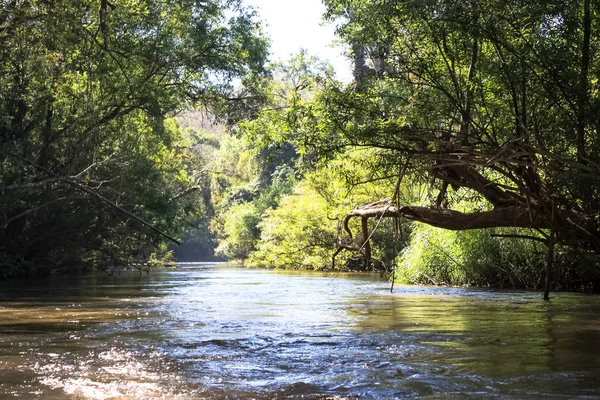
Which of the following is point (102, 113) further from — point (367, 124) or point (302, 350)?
point (302, 350)

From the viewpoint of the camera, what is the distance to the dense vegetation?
10.5m

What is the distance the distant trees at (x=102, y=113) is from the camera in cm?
1840

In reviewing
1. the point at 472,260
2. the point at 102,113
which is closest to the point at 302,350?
the point at 472,260

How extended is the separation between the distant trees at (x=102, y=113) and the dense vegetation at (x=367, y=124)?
73 millimetres

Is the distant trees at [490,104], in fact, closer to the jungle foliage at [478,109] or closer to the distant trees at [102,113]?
the jungle foliage at [478,109]

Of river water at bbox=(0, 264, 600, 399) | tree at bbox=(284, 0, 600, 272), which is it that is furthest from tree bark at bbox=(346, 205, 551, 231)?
river water at bbox=(0, 264, 600, 399)

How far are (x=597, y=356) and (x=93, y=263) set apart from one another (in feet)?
72.6

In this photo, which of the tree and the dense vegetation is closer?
the tree

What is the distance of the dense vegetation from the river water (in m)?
2.18

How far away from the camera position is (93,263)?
25.7 m

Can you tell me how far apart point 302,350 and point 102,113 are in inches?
679

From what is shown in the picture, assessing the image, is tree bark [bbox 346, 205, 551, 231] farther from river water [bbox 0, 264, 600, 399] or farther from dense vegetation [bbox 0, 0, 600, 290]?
river water [bbox 0, 264, 600, 399]

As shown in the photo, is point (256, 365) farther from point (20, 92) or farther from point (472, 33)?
point (20, 92)

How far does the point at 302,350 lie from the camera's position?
20.7ft
